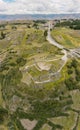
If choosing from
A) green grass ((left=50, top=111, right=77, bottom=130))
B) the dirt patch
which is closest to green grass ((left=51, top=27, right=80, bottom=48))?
green grass ((left=50, top=111, right=77, bottom=130))

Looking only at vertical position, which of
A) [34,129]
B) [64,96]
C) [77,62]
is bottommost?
[34,129]

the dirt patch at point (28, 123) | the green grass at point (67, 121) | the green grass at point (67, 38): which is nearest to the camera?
the green grass at point (67, 121)

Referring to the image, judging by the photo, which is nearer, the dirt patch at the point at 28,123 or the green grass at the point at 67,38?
the dirt patch at the point at 28,123

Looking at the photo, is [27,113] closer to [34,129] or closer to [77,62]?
[34,129]

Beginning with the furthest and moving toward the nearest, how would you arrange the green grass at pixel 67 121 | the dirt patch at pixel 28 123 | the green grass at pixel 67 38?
1. the green grass at pixel 67 38
2. the dirt patch at pixel 28 123
3. the green grass at pixel 67 121

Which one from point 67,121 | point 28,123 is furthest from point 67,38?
point 28,123

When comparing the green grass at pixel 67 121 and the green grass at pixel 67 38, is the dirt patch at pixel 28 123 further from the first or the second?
the green grass at pixel 67 38

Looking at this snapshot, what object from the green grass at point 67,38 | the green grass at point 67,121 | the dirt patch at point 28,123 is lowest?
the dirt patch at point 28,123

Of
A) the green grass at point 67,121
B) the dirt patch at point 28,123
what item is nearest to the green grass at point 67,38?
the green grass at point 67,121

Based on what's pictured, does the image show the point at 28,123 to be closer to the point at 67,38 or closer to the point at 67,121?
the point at 67,121

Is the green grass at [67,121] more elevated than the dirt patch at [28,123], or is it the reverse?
the green grass at [67,121]

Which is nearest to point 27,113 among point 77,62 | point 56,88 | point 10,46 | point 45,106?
point 45,106
